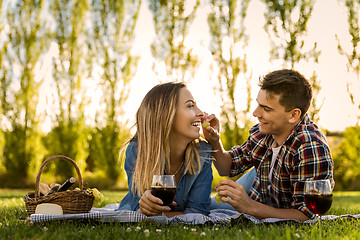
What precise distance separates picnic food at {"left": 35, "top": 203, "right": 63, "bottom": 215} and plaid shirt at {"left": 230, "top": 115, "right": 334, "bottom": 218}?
1.94m

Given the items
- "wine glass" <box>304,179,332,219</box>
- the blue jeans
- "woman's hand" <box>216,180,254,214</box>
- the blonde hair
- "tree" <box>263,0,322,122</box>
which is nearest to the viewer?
"wine glass" <box>304,179,332,219</box>

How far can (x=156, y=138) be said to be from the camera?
390 centimetres

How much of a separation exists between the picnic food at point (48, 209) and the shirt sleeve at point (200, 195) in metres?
1.18

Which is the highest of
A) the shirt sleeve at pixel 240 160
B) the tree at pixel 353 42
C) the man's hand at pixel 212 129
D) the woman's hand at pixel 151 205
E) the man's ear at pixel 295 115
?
the tree at pixel 353 42

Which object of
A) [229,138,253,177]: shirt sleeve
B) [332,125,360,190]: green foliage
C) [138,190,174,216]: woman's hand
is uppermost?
[229,138,253,177]: shirt sleeve

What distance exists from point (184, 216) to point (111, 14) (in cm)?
1027

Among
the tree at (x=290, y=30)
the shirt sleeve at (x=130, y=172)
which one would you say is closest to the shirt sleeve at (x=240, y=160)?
the shirt sleeve at (x=130, y=172)

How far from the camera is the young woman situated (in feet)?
12.6

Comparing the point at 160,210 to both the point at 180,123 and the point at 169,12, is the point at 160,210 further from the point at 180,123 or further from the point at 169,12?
the point at 169,12

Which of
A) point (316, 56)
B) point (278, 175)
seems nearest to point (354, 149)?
point (316, 56)

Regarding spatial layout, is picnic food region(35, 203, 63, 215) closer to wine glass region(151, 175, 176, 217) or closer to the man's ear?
wine glass region(151, 175, 176, 217)

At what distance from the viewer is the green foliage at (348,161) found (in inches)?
469

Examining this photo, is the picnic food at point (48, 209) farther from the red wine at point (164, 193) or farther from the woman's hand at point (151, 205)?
the red wine at point (164, 193)

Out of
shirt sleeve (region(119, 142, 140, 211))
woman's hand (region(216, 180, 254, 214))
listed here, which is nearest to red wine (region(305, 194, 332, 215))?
woman's hand (region(216, 180, 254, 214))
